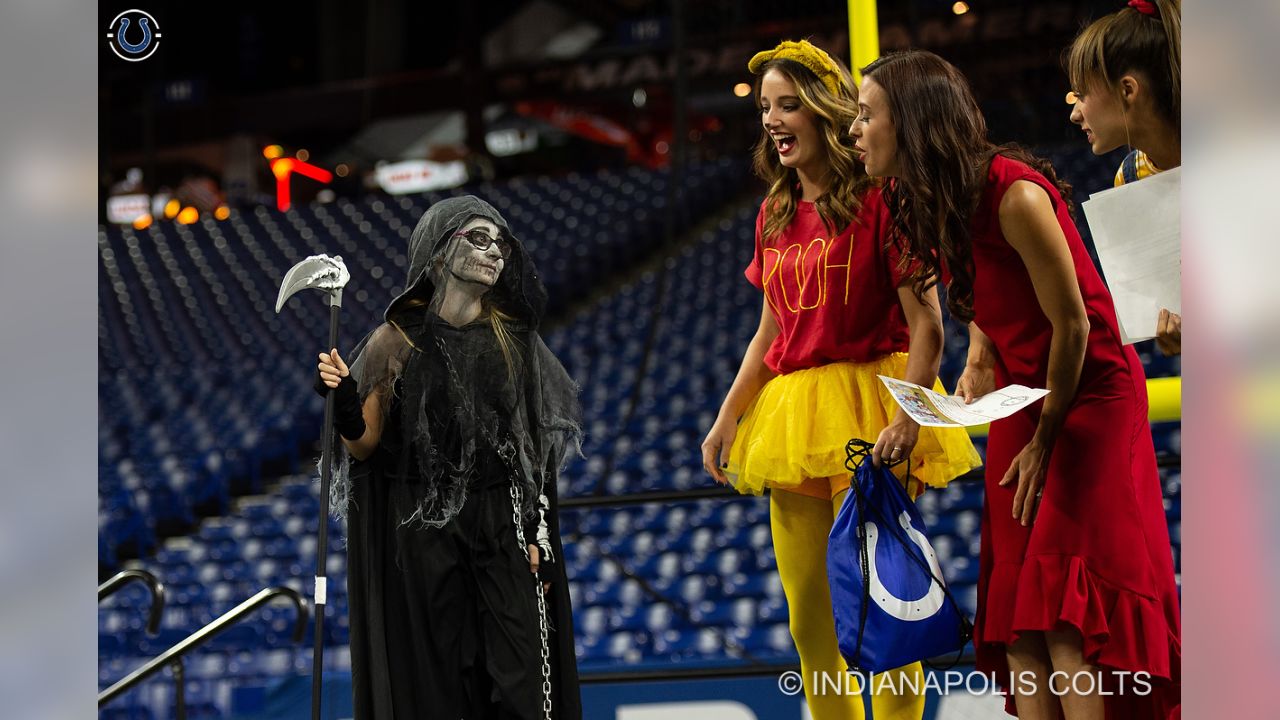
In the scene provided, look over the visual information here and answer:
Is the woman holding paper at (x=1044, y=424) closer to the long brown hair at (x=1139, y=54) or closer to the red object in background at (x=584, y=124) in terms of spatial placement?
the long brown hair at (x=1139, y=54)

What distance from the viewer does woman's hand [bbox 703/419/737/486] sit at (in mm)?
2633

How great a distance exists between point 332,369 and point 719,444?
812 mm

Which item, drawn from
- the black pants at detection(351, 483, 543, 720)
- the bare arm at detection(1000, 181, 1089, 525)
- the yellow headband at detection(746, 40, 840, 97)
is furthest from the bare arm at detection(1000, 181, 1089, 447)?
the black pants at detection(351, 483, 543, 720)

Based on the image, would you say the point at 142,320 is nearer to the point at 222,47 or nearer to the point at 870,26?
the point at 222,47

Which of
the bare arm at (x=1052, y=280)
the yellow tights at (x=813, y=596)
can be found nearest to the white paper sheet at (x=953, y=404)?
the bare arm at (x=1052, y=280)

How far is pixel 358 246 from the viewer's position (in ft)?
29.7

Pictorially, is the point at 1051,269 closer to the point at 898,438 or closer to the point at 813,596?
the point at 898,438

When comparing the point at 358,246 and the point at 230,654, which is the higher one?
the point at 358,246

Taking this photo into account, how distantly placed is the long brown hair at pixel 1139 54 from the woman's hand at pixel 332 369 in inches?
54.1

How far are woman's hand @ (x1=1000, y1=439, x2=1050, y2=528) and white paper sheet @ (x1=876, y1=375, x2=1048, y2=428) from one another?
7 cm

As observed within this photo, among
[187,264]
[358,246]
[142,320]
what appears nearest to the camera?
[358,246]
